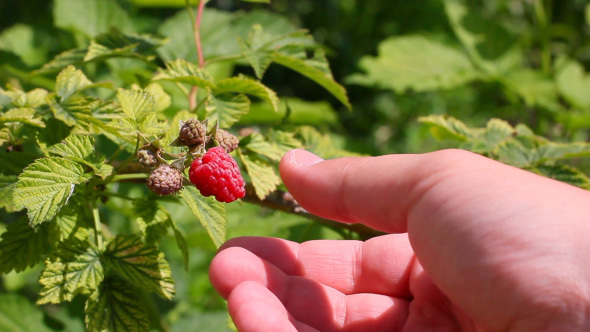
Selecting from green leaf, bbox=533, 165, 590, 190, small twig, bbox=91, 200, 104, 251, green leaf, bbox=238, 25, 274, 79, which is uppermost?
green leaf, bbox=238, 25, 274, 79

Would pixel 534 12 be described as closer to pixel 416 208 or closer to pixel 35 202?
pixel 416 208

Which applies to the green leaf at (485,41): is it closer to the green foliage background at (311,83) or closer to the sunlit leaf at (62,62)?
the green foliage background at (311,83)

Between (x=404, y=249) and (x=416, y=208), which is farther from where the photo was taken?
(x=404, y=249)

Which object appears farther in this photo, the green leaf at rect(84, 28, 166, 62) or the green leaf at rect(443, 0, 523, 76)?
the green leaf at rect(443, 0, 523, 76)

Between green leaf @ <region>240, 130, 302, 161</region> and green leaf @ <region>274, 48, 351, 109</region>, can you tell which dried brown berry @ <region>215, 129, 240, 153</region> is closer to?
green leaf @ <region>240, 130, 302, 161</region>

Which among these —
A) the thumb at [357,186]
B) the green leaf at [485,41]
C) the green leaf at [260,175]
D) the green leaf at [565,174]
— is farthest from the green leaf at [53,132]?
the green leaf at [485,41]

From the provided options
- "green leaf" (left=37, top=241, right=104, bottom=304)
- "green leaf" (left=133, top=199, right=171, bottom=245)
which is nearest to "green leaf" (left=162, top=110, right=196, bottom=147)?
"green leaf" (left=133, top=199, right=171, bottom=245)

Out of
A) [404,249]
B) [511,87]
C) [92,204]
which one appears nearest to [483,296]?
[404,249]
